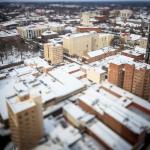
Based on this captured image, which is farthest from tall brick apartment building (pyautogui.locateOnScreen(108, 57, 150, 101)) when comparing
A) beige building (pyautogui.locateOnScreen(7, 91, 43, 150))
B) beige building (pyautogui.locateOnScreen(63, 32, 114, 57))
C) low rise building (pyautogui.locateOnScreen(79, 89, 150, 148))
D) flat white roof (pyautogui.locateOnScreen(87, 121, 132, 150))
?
beige building (pyautogui.locateOnScreen(63, 32, 114, 57))

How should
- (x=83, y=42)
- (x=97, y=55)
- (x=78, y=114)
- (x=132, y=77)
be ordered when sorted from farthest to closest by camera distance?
(x=83, y=42) → (x=97, y=55) → (x=132, y=77) → (x=78, y=114)

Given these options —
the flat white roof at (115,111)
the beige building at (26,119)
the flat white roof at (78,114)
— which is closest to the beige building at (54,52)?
the flat white roof at (115,111)

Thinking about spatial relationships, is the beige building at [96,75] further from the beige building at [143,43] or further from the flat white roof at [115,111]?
the beige building at [143,43]

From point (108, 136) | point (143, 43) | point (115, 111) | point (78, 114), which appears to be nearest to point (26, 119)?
point (78, 114)

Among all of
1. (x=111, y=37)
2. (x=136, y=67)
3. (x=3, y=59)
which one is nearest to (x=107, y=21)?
(x=111, y=37)

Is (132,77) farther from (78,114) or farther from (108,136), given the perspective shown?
(108,136)

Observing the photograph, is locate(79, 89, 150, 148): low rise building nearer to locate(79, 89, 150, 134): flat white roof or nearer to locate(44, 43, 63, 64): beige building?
locate(79, 89, 150, 134): flat white roof
